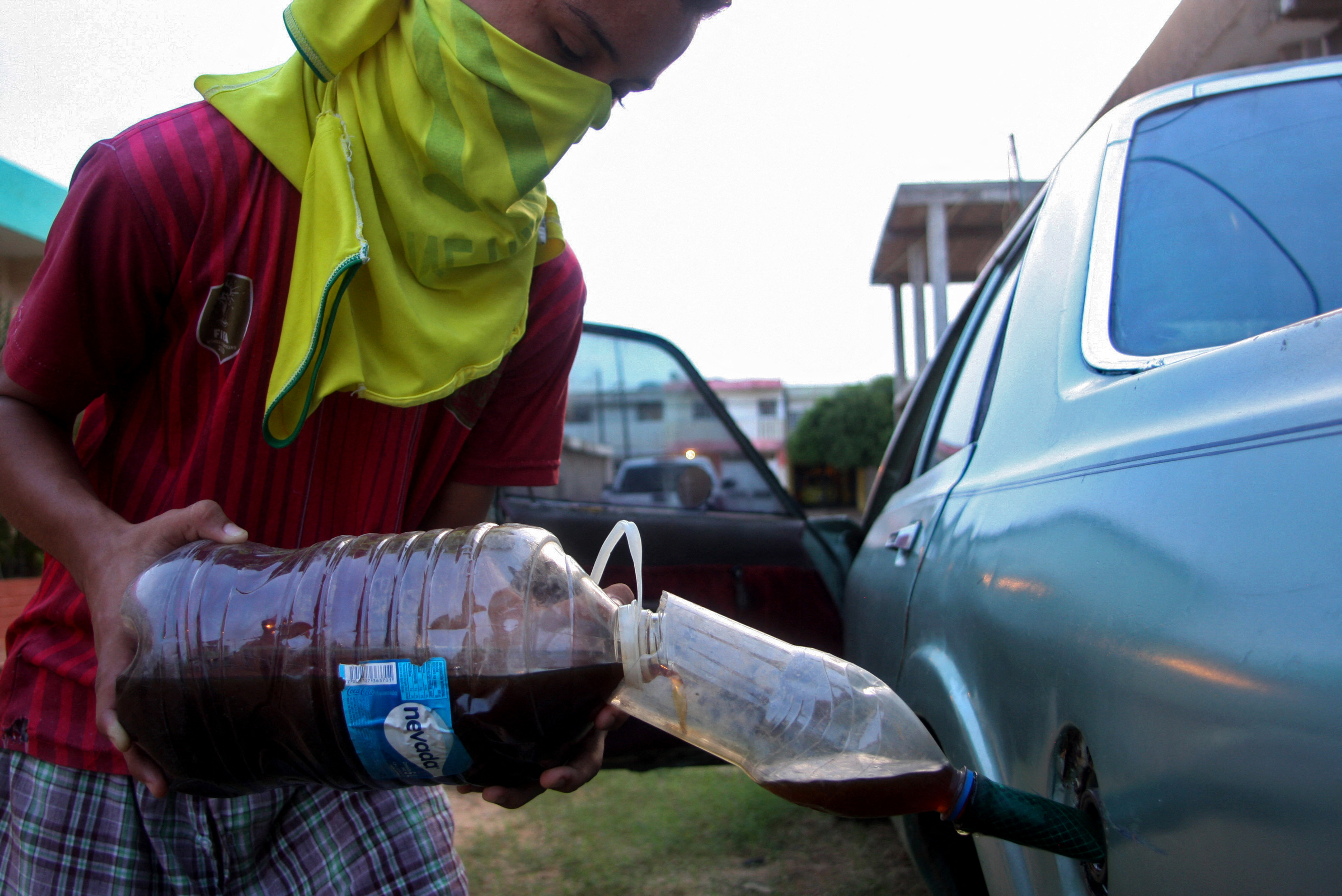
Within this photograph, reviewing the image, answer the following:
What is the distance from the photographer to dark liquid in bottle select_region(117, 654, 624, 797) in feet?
3.80

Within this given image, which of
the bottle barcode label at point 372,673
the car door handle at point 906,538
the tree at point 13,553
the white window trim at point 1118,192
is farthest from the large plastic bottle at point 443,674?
the tree at point 13,553

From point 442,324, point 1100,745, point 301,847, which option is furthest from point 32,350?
point 1100,745

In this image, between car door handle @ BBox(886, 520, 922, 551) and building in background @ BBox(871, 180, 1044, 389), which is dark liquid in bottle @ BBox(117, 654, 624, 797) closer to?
car door handle @ BBox(886, 520, 922, 551)

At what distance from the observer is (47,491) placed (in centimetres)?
121

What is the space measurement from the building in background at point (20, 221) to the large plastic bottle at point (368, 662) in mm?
8323

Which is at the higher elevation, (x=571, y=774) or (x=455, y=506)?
(x=455, y=506)

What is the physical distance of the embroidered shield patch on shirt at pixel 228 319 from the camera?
136 cm

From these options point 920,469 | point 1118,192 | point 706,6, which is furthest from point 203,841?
point 920,469

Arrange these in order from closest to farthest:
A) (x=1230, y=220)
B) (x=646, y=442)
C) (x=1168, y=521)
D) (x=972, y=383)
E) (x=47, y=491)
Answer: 1. (x=1168, y=521)
2. (x=47, y=491)
3. (x=1230, y=220)
4. (x=972, y=383)
5. (x=646, y=442)

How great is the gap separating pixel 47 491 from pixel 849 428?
39794mm

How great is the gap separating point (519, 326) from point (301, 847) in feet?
3.06

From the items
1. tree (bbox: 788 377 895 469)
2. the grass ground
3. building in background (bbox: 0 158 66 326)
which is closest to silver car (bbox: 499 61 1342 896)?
the grass ground

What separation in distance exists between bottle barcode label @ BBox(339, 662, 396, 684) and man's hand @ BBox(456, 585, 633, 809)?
25 centimetres

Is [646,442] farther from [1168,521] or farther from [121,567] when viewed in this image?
[1168,521]
